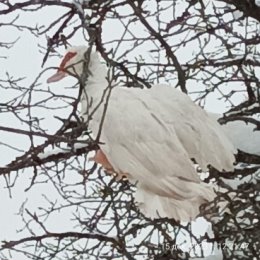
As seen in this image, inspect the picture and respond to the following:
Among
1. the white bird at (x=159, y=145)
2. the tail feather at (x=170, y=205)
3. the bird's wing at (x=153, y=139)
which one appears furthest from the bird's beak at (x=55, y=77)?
the tail feather at (x=170, y=205)

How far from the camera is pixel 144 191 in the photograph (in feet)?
12.7

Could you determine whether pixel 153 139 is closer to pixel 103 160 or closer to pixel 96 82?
Result: pixel 103 160

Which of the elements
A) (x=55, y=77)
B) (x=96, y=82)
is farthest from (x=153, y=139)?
(x=55, y=77)

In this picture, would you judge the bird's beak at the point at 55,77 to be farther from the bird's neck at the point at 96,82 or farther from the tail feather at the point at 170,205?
the tail feather at the point at 170,205

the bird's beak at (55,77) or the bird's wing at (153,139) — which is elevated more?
the bird's beak at (55,77)

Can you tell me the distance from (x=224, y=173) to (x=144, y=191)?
22.4 inches

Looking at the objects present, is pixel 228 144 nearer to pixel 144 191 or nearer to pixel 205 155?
pixel 205 155

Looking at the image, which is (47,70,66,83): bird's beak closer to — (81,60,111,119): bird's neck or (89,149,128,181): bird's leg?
(81,60,111,119): bird's neck

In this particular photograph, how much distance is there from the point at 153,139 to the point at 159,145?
0.04 m

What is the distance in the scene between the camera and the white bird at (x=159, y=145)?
377 cm

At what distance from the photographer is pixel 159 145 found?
377 cm

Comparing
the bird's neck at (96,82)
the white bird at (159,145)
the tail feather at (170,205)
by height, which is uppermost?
the bird's neck at (96,82)

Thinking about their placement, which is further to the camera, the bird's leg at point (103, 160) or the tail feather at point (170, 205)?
the bird's leg at point (103, 160)

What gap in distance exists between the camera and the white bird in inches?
148
